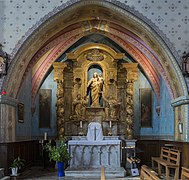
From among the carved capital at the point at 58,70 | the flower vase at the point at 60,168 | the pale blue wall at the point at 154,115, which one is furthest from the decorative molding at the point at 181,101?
the carved capital at the point at 58,70

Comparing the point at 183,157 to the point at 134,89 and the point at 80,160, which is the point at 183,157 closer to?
the point at 80,160

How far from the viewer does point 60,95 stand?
55.3ft

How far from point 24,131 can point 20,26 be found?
4257 millimetres

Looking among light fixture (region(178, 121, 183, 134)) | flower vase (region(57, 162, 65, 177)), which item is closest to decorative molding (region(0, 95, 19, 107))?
flower vase (region(57, 162, 65, 177))

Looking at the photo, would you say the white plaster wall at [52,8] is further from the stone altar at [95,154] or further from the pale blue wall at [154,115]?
the pale blue wall at [154,115]

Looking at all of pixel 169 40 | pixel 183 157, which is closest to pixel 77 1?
pixel 169 40

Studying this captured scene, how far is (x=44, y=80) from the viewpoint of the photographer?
57.3 feet

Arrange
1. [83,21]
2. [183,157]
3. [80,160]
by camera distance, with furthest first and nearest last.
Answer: [83,21]
[80,160]
[183,157]

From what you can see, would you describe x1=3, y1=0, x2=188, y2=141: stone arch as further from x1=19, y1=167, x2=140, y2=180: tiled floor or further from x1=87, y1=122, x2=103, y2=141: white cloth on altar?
x1=87, y1=122, x2=103, y2=141: white cloth on altar

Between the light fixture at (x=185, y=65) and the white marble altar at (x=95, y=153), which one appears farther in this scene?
the white marble altar at (x=95, y=153)


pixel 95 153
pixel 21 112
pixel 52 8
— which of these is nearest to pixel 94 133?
pixel 95 153

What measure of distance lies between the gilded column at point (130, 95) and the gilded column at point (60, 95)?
2581 millimetres

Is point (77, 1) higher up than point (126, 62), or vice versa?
point (77, 1)

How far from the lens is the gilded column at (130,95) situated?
55.0 ft
